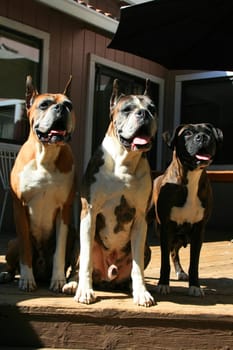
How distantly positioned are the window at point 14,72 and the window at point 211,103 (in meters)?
3.09

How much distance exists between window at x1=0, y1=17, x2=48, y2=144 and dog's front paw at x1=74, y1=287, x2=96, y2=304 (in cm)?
445

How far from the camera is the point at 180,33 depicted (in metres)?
4.05

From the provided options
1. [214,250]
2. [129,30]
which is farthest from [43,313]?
[214,250]

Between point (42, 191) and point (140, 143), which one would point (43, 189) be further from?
point (140, 143)

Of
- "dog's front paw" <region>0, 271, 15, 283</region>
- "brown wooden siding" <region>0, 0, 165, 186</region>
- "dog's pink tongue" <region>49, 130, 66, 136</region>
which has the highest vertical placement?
"brown wooden siding" <region>0, 0, 165, 186</region>

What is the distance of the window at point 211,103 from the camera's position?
30.1 feet

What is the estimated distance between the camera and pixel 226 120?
927cm

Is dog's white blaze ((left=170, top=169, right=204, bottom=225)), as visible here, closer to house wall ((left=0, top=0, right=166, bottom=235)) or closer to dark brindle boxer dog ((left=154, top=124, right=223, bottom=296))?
dark brindle boxer dog ((left=154, top=124, right=223, bottom=296))

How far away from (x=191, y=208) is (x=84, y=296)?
0.92m

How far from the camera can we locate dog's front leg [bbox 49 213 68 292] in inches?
130

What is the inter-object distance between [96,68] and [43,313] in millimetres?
6122

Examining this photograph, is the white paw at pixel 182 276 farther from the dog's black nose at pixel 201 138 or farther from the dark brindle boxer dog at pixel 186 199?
the dog's black nose at pixel 201 138

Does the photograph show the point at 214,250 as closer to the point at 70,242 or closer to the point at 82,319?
the point at 70,242

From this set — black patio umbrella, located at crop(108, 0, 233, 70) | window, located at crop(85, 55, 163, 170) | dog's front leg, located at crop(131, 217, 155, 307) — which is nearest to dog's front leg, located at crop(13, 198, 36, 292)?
dog's front leg, located at crop(131, 217, 155, 307)
